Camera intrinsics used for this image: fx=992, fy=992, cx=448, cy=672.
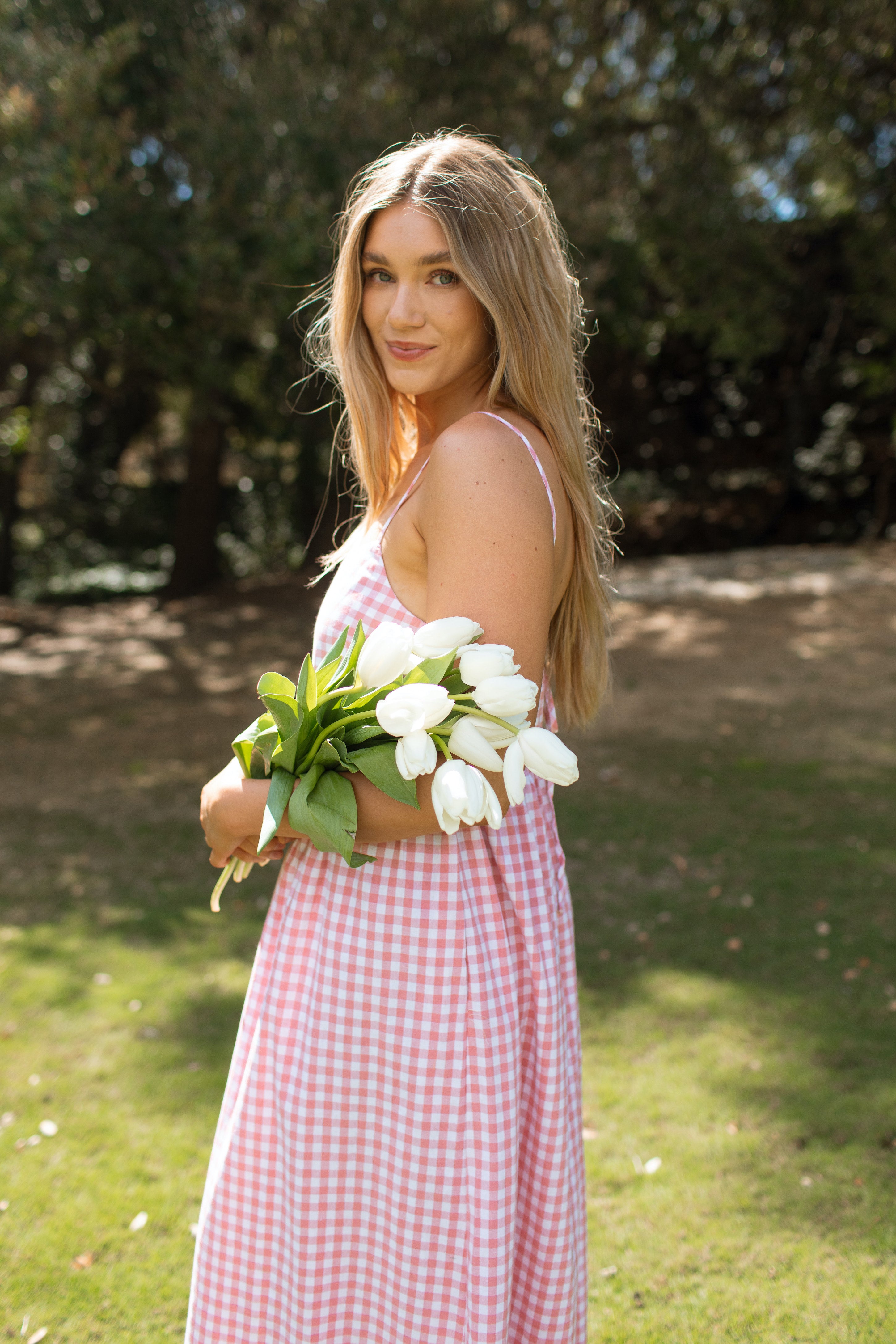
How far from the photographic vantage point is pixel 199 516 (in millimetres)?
12789

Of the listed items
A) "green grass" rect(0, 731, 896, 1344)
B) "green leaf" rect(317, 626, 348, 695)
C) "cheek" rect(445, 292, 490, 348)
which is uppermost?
"cheek" rect(445, 292, 490, 348)

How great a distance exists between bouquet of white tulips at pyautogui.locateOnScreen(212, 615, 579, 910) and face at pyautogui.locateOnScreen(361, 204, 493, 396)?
17.1 inches

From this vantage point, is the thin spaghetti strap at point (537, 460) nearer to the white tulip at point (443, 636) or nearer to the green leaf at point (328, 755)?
the white tulip at point (443, 636)

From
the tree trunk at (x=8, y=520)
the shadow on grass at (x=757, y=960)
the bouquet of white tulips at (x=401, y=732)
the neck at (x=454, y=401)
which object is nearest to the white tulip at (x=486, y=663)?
the bouquet of white tulips at (x=401, y=732)

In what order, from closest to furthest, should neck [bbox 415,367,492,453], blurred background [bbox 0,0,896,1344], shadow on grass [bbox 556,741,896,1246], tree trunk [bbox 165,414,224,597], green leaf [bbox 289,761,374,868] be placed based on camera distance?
green leaf [bbox 289,761,374,868] → neck [bbox 415,367,492,453] → blurred background [bbox 0,0,896,1344] → shadow on grass [bbox 556,741,896,1246] → tree trunk [bbox 165,414,224,597]

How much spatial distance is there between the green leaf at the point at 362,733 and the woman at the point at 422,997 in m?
0.12

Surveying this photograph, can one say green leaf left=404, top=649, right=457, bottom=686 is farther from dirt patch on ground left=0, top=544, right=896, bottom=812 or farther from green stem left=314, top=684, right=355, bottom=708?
dirt patch on ground left=0, top=544, right=896, bottom=812

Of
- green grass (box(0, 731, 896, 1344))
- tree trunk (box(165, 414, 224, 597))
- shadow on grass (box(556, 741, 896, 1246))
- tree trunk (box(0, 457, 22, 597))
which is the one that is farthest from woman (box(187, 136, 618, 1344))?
tree trunk (box(0, 457, 22, 597))

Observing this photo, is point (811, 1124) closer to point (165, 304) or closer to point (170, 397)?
point (165, 304)

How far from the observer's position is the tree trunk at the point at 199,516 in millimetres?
12477

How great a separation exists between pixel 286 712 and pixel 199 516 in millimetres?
12007

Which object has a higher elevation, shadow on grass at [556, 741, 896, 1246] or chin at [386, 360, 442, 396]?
chin at [386, 360, 442, 396]

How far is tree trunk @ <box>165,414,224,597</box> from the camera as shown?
12477mm

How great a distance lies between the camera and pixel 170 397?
14078 mm
